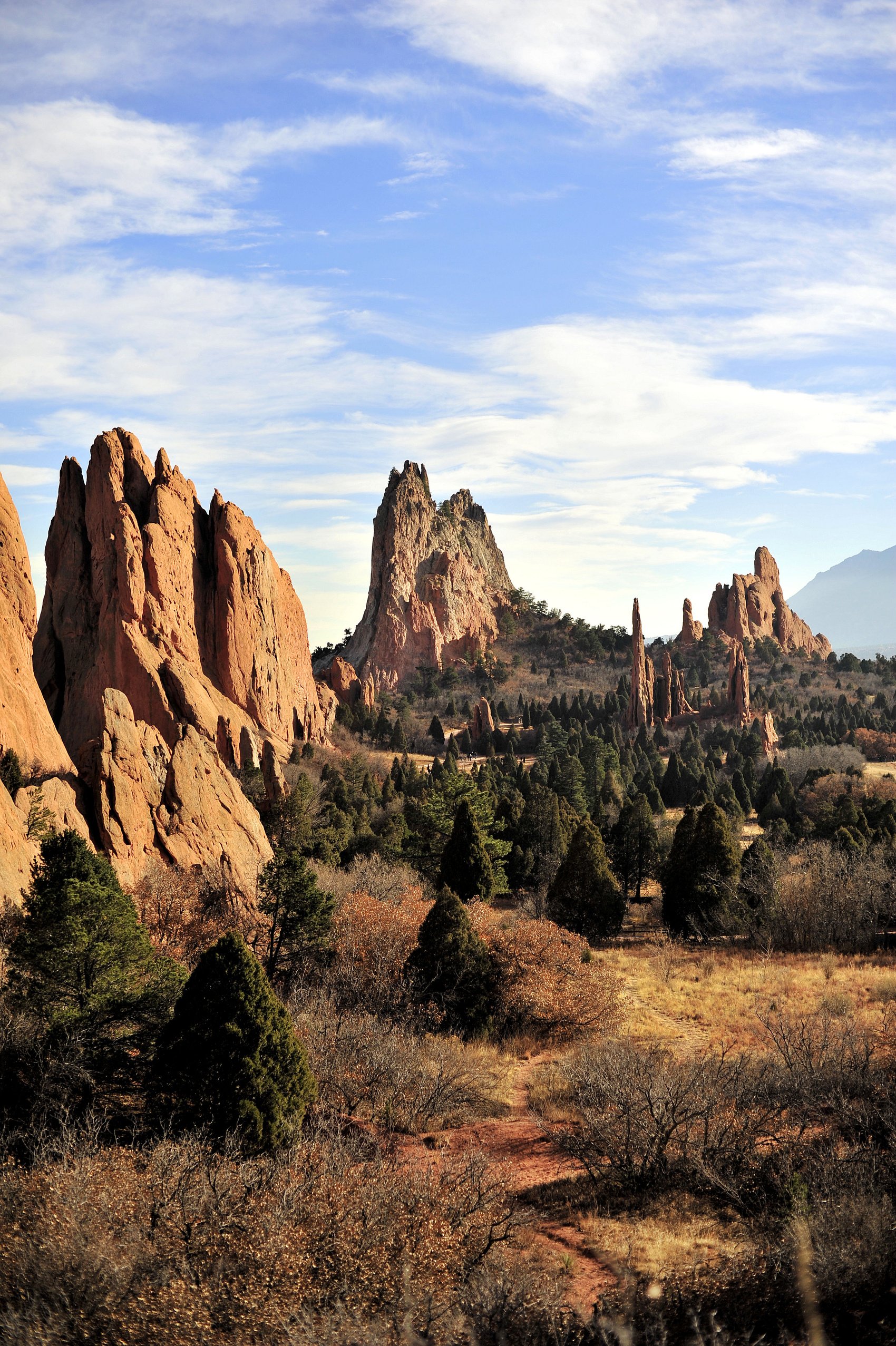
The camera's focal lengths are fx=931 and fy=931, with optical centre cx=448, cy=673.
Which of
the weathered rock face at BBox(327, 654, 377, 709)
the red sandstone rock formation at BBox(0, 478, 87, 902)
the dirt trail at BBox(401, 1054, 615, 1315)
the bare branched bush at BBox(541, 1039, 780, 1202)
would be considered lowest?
the dirt trail at BBox(401, 1054, 615, 1315)

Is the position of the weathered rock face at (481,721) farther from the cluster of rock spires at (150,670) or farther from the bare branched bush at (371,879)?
the bare branched bush at (371,879)

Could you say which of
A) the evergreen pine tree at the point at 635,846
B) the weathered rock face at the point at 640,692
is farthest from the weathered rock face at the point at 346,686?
the evergreen pine tree at the point at 635,846

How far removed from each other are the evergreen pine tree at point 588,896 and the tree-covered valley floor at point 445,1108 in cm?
15

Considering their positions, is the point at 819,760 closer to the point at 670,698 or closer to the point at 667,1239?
the point at 670,698

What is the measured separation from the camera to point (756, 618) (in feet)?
548

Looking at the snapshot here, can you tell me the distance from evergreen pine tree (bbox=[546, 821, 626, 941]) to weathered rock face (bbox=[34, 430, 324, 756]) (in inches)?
897

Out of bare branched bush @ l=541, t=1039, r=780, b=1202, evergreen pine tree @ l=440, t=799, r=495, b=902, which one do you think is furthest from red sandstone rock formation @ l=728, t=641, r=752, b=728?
bare branched bush @ l=541, t=1039, r=780, b=1202

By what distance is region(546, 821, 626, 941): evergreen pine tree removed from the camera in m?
41.8

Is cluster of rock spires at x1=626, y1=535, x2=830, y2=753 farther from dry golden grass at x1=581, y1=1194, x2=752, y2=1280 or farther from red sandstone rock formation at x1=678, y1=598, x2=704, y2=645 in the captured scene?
dry golden grass at x1=581, y1=1194, x2=752, y2=1280

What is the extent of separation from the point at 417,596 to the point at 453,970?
13474 centimetres

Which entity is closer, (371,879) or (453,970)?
(453,970)

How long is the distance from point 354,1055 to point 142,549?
1859 inches

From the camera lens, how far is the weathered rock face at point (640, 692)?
123 meters

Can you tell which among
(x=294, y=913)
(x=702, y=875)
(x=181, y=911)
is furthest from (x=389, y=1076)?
(x=702, y=875)
